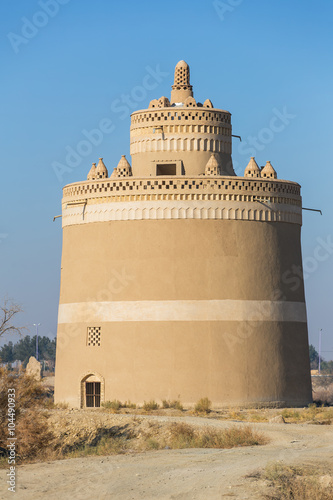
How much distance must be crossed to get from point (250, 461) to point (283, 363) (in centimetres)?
1355

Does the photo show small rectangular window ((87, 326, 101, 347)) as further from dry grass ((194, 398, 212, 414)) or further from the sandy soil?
the sandy soil

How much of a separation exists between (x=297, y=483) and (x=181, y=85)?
21709 mm

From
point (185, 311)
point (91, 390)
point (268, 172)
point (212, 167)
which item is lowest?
point (91, 390)

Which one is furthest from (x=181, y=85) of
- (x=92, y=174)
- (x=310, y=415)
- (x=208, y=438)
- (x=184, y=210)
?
(x=208, y=438)

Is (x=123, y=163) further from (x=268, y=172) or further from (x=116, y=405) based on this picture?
(x=116, y=405)

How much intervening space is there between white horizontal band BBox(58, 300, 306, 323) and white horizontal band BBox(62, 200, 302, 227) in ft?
9.50

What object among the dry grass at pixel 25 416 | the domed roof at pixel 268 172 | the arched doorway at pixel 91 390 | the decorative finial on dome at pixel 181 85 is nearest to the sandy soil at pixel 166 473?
the dry grass at pixel 25 416

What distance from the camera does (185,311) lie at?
32.5 m

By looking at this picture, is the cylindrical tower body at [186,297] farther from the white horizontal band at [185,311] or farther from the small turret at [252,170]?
the small turret at [252,170]

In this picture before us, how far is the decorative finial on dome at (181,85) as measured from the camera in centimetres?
3703

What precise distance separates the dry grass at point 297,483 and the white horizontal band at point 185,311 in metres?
13.4

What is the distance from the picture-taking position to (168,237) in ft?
108

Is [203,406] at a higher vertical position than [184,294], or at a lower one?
lower

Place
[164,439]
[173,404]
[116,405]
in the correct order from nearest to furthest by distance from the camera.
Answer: [164,439] < [173,404] < [116,405]
